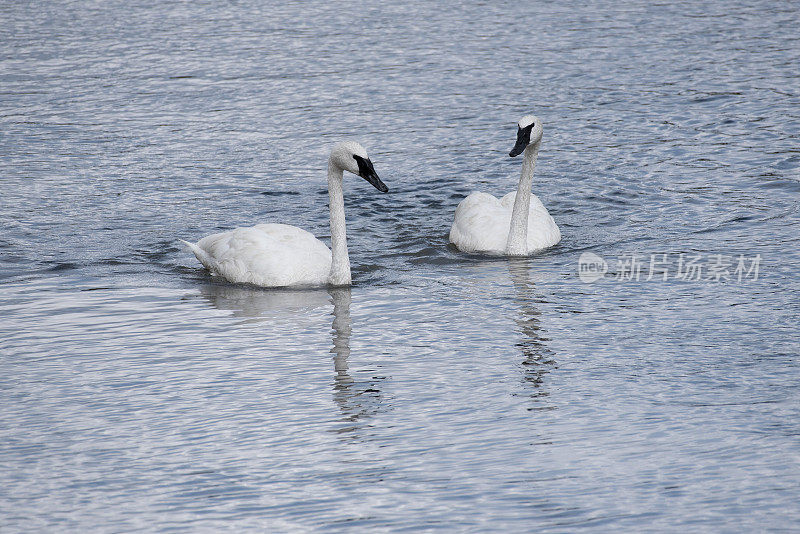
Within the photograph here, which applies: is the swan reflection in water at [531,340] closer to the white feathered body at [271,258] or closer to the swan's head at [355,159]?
the swan's head at [355,159]

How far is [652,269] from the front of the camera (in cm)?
1157

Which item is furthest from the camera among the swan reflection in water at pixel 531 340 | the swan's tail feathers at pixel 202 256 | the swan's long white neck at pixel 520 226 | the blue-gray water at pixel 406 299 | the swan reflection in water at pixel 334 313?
the swan's long white neck at pixel 520 226

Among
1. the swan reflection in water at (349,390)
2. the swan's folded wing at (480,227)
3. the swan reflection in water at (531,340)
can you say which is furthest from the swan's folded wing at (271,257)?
the swan reflection in water at (531,340)

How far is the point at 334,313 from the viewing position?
1062 cm

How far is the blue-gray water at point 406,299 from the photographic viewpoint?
6.96 metres

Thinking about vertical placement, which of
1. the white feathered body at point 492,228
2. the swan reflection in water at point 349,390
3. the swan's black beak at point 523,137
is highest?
the swan's black beak at point 523,137

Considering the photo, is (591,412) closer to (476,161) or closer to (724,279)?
(724,279)

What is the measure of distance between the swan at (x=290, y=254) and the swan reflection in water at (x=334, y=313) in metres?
0.13

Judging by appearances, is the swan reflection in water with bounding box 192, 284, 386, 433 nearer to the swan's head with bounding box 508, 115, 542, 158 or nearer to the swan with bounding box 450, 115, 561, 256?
the swan with bounding box 450, 115, 561, 256

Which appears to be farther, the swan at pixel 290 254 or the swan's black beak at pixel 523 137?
the swan's black beak at pixel 523 137

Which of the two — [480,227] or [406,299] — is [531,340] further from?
[480,227]

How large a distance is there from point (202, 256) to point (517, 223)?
325 cm

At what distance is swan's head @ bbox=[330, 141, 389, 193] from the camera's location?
11.0m

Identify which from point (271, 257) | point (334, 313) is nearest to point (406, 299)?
point (334, 313)
